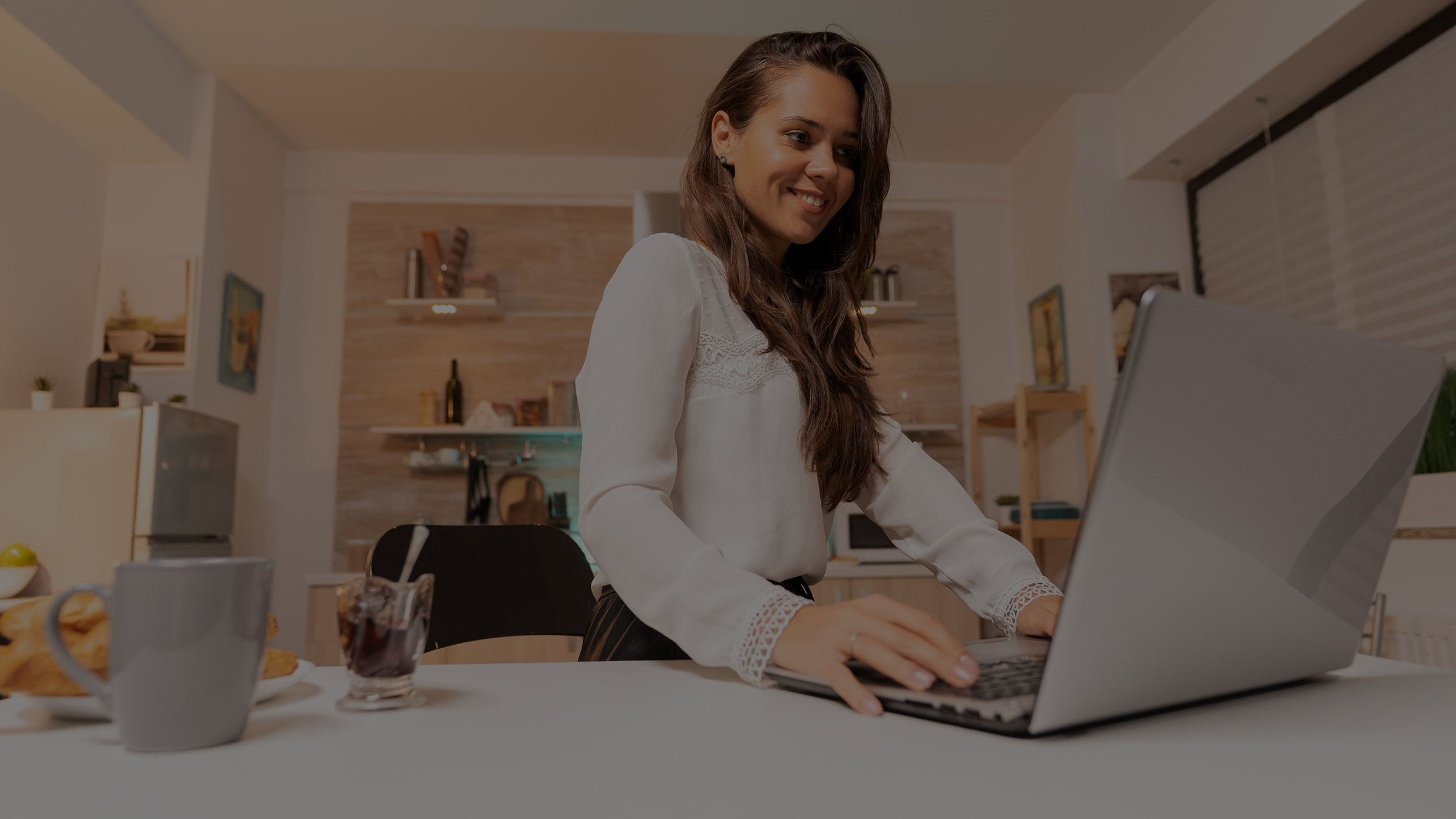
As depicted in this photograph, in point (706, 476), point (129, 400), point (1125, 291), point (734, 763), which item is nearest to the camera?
point (734, 763)

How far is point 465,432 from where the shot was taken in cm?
416

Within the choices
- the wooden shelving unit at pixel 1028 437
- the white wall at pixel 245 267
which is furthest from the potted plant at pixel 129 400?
the wooden shelving unit at pixel 1028 437

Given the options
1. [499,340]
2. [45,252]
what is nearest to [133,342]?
[45,252]

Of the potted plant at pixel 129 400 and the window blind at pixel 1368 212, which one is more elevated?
the window blind at pixel 1368 212

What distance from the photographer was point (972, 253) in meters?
4.73

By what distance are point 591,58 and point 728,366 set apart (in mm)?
2989

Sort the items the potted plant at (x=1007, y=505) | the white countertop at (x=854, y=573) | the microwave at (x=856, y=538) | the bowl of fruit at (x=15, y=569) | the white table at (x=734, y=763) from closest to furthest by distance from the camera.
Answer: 1. the white table at (x=734, y=763)
2. the bowl of fruit at (x=15, y=569)
3. the white countertop at (x=854, y=573)
4. the potted plant at (x=1007, y=505)
5. the microwave at (x=856, y=538)

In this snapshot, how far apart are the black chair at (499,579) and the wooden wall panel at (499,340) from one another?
3097mm

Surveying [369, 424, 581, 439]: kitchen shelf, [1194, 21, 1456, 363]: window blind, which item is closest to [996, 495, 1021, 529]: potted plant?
[1194, 21, 1456, 363]: window blind

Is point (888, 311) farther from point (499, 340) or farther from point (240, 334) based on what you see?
point (240, 334)

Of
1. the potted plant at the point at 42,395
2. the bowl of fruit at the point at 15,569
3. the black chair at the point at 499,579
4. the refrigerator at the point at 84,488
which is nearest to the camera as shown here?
the black chair at the point at 499,579

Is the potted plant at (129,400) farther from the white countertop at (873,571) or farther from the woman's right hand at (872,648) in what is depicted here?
the woman's right hand at (872,648)

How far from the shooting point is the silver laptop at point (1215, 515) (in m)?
0.42

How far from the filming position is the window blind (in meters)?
2.63
